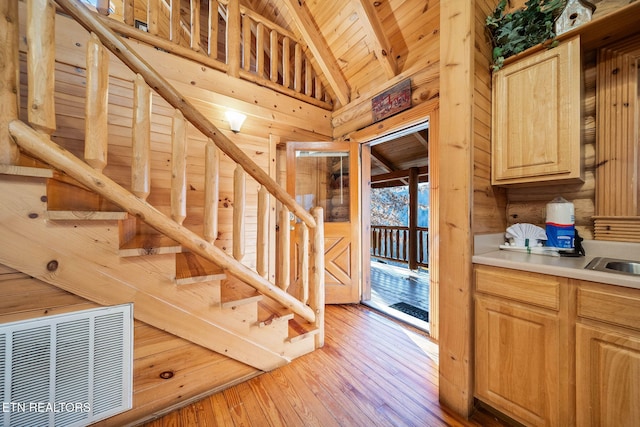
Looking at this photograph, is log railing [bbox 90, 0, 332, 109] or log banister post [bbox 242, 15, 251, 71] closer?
log railing [bbox 90, 0, 332, 109]

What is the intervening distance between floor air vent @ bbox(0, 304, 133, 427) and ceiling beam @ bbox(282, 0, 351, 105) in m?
3.19

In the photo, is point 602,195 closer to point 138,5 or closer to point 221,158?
point 221,158

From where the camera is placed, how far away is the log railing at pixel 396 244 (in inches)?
190

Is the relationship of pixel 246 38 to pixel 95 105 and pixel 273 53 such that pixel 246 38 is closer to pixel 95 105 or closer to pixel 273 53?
pixel 273 53

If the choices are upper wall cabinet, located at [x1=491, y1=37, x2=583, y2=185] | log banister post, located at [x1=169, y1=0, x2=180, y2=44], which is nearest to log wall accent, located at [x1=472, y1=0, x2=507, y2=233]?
upper wall cabinet, located at [x1=491, y1=37, x2=583, y2=185]

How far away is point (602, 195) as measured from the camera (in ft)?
4.36

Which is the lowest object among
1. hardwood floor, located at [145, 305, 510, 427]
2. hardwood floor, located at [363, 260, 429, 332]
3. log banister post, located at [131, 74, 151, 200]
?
hardwood floor, located at [145, 305, 510, 427]

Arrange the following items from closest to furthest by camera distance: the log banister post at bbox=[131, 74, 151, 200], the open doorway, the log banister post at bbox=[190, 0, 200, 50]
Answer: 1. the log banister post at bbox=[131, 74, 151, 200]
2. the log banister post at bbox=[190, 0, 200, 50]
3. the open doorway

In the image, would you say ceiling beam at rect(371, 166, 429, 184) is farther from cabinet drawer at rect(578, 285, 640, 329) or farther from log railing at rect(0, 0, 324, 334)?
cabinet drawer at rect(578, 285, 640, 329)

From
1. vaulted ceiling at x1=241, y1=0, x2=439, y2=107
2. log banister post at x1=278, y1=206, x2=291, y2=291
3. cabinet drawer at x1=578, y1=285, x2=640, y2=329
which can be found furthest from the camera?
vaulted ceiling at x1=241, y1=0, x2=439, y2=107

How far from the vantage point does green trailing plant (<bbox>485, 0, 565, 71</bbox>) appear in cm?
129

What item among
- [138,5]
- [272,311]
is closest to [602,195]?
[272,311]

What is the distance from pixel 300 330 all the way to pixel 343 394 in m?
0.56

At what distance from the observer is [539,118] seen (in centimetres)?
132
